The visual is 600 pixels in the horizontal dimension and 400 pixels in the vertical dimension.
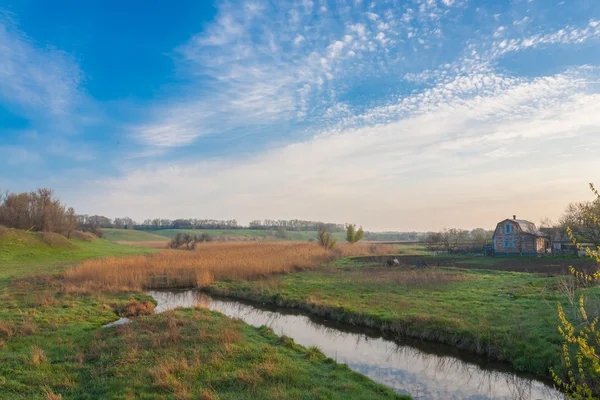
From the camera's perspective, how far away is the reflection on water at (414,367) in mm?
8923

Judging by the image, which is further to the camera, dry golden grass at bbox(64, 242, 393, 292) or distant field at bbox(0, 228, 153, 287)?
distant field at bbox(0, 228, 153, 287)

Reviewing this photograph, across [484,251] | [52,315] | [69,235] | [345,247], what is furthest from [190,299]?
[69,235]

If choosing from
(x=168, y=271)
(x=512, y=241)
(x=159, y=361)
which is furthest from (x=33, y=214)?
(x=512, y=241)

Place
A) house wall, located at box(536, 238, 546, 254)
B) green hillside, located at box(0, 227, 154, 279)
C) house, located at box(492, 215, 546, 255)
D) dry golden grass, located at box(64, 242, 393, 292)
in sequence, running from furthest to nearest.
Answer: house wall, located at box(536, 238, 546, 254), house, located at box(492, 215, 546, 255), green hillside, located at box(0, 227, 154, 279), dry golden grass, located at box(64, 242, 393, 292)

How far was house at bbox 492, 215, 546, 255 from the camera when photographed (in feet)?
134

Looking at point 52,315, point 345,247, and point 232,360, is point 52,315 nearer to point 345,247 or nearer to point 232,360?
point 232,360

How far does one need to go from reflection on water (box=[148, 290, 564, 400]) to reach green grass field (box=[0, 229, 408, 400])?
129cm

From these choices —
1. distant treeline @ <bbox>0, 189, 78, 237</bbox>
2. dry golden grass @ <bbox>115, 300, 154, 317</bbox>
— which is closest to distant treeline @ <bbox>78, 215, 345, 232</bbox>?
distant treeline @ <bbox>0, 189, 78, 237</bbox>

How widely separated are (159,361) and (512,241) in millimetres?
43881

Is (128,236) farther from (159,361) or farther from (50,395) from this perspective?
(50,395)

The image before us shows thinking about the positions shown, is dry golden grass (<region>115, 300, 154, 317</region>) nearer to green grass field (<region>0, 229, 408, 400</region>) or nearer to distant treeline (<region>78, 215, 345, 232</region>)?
green grass field (<region>0, 229, 408, 400</region>)

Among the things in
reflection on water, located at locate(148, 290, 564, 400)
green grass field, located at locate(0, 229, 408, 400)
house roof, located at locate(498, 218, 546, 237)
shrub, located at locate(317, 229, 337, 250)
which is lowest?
reflection on water, located at locate(148, 290, 564, 400)

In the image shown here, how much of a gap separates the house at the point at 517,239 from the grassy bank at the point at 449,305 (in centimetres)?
1854

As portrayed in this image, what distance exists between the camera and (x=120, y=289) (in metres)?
21.5
